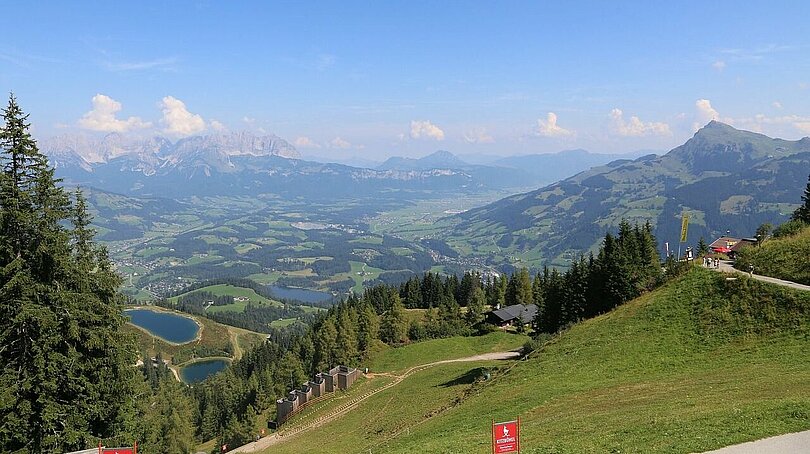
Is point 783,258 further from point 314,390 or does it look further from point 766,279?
point 314,390

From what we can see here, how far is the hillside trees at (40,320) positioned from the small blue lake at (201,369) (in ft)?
497

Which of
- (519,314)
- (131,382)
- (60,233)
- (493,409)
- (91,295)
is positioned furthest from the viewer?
(519,314)

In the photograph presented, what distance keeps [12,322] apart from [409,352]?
6080cm

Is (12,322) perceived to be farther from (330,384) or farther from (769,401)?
(330,384)

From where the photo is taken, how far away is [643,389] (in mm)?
28984

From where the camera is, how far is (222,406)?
95.4 metres

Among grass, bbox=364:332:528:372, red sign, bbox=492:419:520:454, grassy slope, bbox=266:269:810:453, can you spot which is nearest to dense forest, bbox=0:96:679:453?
grassy slope, bbox=266:269:810:453

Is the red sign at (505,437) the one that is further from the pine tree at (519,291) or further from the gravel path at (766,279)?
the pine tree at (519,291)

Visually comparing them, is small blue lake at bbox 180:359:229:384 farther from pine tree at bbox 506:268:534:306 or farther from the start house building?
the start house building

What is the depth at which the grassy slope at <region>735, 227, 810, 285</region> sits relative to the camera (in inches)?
1617

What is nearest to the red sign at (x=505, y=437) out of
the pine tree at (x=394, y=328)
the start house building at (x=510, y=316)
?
the pine tree at (x=394, y=328)

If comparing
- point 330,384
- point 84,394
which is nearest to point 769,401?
point 84,394

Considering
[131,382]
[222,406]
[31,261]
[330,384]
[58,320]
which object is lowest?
[222,406]

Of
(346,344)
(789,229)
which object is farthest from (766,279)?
(346,344)
